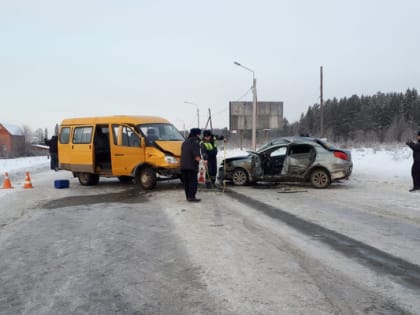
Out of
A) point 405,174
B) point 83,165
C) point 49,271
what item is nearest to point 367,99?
point 405,174

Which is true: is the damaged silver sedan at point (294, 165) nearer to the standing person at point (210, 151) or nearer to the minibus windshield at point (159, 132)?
the standing person at point (210, 151)

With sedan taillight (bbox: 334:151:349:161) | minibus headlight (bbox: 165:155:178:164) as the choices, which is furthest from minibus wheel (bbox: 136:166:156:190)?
sedan taillight (bbox: 334:151:349:161)

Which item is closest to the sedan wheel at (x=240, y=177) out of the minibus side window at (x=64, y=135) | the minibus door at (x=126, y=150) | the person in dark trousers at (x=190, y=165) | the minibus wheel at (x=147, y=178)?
the minibus wheel at (x=147, y=178)

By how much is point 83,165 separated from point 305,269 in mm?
10431

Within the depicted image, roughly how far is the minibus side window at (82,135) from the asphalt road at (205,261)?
15.6 feet

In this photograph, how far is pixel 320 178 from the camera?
11.8 meters

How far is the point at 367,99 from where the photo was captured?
3848 inches

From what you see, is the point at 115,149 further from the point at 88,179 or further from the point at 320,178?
the point at 320,178

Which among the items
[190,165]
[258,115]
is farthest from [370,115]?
[190,165]

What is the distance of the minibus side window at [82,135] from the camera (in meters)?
13.1

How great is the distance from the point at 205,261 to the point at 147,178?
7197mm

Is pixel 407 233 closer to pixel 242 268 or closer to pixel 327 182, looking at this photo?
pixel 242 268

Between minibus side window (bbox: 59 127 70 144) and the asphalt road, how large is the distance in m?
5.47

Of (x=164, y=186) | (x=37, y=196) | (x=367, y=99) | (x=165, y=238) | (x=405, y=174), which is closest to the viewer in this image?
(x=165, y=238)
